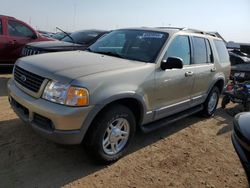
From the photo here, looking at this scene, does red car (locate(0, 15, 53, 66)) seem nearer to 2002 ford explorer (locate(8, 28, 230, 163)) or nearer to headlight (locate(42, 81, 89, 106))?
2002 ford explorer (locate(8, 28, 230, 163))

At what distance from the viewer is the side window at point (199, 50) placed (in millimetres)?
5480

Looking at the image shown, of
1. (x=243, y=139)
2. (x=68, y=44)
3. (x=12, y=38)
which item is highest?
(x=243, y=139)

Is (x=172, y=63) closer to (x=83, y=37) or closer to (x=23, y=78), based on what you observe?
(x=23, y=78)

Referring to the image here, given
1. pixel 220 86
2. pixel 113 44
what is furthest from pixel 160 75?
pixel 220 86

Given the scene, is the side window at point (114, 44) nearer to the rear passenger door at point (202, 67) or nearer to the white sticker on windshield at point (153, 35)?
the white sticker on windshield at point (153, 35)

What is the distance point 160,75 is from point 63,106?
65.2 inches

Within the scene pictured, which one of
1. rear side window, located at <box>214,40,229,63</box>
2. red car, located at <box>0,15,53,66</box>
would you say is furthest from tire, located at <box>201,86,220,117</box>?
red car, located at <box>0,15,53,66</box>

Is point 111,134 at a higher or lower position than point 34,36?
lower

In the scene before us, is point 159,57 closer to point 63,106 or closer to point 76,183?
point 63,106

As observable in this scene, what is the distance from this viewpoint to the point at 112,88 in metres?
3.60

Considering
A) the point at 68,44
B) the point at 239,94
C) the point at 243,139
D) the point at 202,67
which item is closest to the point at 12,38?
the point at 68,44

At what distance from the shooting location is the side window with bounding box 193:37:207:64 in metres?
5.48

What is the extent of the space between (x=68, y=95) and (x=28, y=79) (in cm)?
86

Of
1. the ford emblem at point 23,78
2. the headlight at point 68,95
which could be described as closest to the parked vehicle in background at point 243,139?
the headlight at point 68,95
